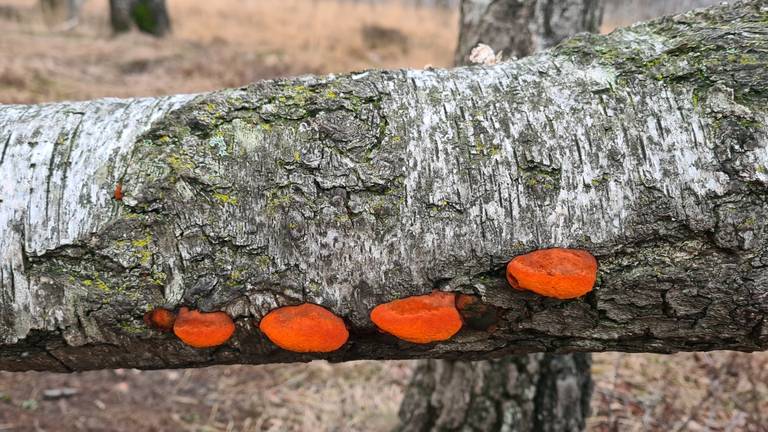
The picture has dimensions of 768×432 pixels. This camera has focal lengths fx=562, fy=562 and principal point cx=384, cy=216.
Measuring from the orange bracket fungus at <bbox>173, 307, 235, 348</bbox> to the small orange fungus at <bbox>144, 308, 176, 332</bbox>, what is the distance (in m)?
0.02

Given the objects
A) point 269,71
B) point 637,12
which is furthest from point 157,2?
point 637,12

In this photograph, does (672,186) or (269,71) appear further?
(269,71)

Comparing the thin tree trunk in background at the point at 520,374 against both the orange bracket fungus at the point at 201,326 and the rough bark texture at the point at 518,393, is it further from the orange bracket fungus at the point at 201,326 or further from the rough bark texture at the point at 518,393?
the orange bracket fungus at the point at 201,326

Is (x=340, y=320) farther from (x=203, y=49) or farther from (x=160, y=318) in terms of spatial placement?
(x=203, y=49)

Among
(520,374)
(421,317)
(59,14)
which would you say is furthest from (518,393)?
(59,14)

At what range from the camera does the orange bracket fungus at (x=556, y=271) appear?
Answer: 1526 millimetres

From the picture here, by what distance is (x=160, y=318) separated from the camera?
1.66 meters

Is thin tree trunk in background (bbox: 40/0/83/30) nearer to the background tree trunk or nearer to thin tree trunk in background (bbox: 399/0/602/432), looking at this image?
the background tree trunk

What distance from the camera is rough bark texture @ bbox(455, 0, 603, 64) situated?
10.7ft

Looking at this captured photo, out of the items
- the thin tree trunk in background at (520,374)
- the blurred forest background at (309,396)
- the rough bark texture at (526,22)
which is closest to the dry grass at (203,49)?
the blurred forest background at (309,396)

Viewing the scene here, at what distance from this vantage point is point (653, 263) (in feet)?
5.25

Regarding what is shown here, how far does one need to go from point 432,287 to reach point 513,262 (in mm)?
246

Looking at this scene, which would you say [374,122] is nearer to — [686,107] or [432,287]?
[432,287]

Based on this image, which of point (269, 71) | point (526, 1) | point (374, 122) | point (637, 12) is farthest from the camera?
point (637, 12)
